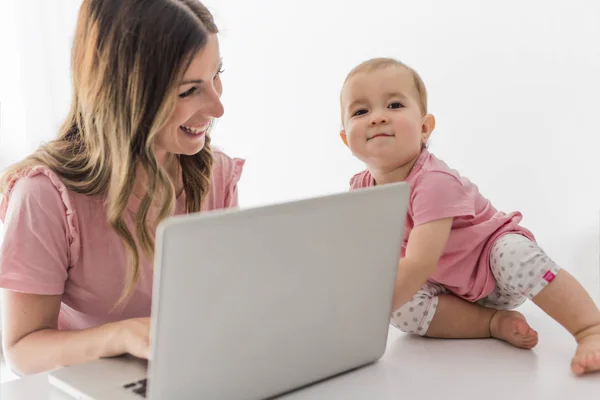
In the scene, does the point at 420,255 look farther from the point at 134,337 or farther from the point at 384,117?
the point at 134,337

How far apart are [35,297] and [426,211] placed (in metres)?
0.62

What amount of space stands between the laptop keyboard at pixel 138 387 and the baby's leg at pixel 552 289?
643 millimetres

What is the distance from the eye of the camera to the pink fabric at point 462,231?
4.57 feet

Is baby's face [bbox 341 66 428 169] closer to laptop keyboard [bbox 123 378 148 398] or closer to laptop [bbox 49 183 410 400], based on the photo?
laptop [bbox 49 183 410 400]

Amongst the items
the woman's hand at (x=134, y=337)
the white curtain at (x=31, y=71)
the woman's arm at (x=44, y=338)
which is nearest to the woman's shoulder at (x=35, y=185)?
the woman's arm at (x=44, y=338)

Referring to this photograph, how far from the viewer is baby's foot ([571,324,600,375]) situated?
1.20 metres

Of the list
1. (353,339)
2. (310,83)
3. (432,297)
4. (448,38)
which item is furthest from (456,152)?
(353,339)

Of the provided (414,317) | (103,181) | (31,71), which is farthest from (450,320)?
(31,71)

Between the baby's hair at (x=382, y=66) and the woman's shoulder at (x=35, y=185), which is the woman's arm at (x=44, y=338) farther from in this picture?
the baby's hair at (x=382, y=66)

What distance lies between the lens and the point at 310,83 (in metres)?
2.41

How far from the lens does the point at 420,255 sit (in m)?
1.33

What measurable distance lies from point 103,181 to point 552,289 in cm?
75

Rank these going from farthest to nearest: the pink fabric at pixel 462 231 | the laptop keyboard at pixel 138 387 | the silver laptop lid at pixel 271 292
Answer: the pink fabric at pixel 462 231 < the laptop keyboard at pixel 138 387 < the silver laptop lid at pixel 271 292

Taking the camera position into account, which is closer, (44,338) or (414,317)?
(44,338)
